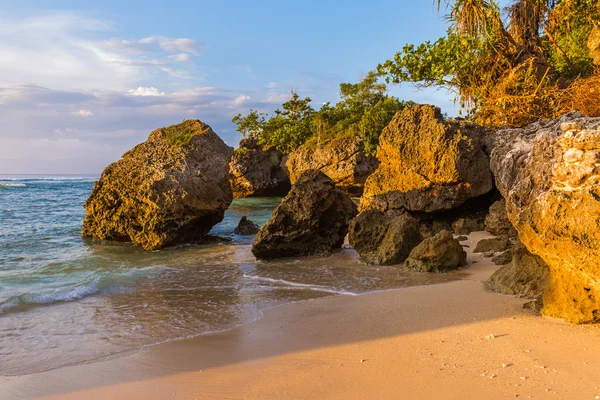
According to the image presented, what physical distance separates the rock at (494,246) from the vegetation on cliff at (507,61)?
5.43m

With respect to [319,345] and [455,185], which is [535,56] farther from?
[319,345]

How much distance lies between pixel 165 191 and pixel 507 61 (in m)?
11.4

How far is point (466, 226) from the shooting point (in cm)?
1193

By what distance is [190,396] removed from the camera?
161 inches

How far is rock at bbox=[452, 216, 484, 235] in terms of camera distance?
11.8 meters

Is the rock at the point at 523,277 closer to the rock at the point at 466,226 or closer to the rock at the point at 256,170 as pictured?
the rock at the point at 466,226

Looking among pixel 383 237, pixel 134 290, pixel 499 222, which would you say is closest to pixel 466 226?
pixel 499 222

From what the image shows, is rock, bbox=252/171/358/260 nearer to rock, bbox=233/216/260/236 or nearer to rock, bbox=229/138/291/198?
rock, bbox=233/216/260/236

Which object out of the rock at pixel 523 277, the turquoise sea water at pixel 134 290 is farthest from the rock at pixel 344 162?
the rock at pixel 523 277

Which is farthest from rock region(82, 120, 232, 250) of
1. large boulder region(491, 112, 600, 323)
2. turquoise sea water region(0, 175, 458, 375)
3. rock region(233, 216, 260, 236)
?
large boulder region(491, 112, 600, 323)

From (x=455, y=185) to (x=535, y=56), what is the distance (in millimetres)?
6181

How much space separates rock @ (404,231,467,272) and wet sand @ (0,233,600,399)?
226cm

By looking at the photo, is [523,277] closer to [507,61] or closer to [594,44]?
[507,61]

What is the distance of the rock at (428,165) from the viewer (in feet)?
39.8
